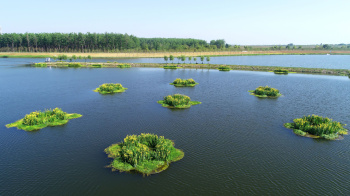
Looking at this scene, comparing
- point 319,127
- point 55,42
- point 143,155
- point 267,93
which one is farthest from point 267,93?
point 55,42

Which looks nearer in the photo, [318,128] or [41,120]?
[318,128]

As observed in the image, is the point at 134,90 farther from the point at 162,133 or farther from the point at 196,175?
the point at 196,175

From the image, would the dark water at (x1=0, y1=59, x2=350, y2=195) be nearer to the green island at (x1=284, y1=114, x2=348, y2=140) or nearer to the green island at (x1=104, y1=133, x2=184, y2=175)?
the green island at (x1=104, y1=133, x2=184, y2=175)

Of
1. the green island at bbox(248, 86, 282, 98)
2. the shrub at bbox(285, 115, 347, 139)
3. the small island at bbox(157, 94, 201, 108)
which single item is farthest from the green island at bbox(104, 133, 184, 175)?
the green island at bbox(248, 86, 282, 98)

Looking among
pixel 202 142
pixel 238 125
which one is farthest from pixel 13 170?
pixel 238 125

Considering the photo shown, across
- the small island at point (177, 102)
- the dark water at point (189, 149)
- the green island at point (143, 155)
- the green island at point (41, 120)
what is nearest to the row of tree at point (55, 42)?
the small island at point (177, 102)

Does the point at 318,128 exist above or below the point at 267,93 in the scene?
below

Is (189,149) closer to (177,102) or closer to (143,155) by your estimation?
(143,155)
